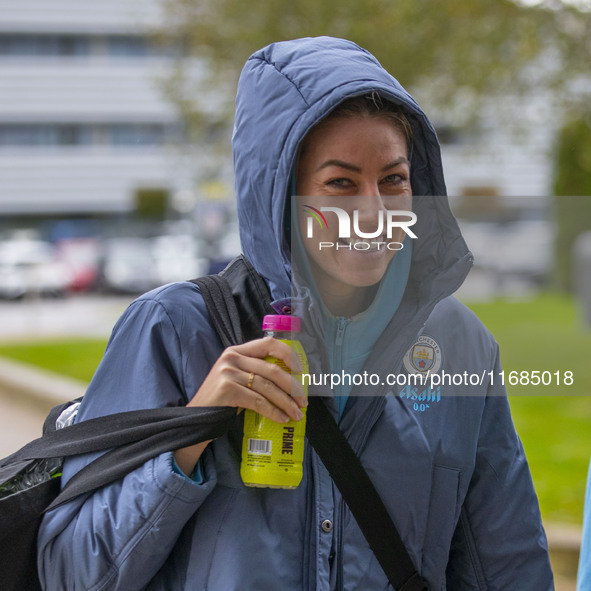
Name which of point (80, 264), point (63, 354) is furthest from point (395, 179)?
point (80, 264)

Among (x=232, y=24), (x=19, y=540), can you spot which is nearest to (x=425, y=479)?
(x=19, y=540)

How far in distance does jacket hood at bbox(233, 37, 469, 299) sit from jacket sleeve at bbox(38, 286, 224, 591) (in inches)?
9.9

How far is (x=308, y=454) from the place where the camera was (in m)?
1.76

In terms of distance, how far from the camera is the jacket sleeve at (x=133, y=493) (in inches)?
64.3

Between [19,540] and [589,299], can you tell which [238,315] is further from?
[589,299]

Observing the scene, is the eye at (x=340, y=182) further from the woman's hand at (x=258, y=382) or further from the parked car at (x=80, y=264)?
the parked car at (x=80, y=264)

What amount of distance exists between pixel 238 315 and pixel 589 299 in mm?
736

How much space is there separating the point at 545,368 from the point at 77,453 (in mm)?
1005

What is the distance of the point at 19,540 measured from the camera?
1.71 metres

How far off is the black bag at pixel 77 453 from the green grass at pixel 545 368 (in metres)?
0.69

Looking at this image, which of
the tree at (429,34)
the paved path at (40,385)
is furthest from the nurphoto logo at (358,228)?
the tree at (429,34)

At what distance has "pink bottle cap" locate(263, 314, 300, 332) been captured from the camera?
5.54 ft

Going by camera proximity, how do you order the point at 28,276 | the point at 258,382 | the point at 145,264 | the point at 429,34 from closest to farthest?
the point at 258,382, the point at 429,34, the point at 28,276, the point at 145,264

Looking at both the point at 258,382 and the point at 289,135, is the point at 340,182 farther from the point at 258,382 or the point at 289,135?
the point at 258,382
